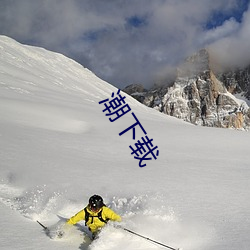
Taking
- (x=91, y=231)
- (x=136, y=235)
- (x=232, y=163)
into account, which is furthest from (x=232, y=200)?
(x=232, y=163)

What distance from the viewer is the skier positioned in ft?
19.5

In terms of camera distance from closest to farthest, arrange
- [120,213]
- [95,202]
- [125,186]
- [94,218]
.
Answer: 1. [95,202]
2. [94,218]
3. [120,213]
4. [125,186]

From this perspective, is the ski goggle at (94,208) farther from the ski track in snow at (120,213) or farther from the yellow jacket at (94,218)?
the ski track in snow at (120,213)

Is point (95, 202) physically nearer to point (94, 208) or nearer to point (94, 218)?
point (94, 208)

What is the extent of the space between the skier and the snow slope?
24 cm

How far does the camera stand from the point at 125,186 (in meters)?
8.27

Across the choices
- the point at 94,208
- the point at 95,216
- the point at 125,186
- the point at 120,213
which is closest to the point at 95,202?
the point at 94,208

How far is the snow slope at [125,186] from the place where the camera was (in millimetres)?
5590

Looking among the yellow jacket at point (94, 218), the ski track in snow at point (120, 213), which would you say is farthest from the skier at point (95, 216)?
the ski track in snow at point (120, 213)

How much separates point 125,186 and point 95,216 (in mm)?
2336

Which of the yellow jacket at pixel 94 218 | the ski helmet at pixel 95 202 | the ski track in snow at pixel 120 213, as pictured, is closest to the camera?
the ski track in snow at pixel 120 213

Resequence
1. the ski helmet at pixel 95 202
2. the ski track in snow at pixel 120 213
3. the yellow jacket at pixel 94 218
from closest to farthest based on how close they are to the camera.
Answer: the ski track in snow at pixel 120 213
the ski helmet at pixel 95 202
the yellow jacket at pixel 94 218

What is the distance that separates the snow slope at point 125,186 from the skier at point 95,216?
24 cm

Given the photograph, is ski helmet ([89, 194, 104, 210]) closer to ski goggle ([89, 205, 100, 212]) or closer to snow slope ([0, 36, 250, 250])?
ski goggle ([89, 205, 100, 212])
